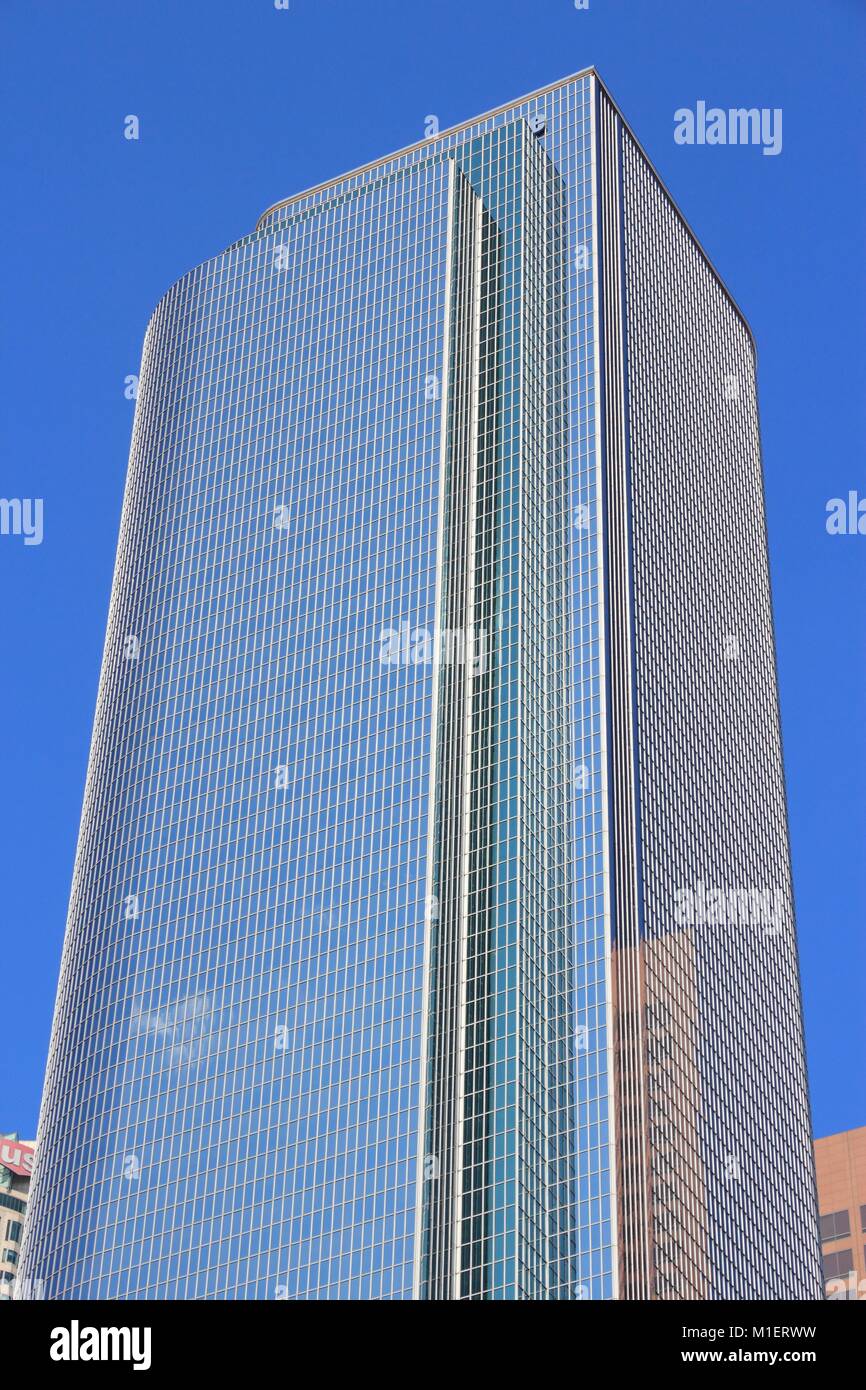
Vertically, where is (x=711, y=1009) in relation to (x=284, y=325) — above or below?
below

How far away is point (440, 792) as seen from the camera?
13812 centimetres

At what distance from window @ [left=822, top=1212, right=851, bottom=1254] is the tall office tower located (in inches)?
784

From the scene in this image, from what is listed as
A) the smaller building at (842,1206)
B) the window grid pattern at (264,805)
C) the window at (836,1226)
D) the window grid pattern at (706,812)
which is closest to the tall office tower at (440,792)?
the window grid pattern at (264,805)

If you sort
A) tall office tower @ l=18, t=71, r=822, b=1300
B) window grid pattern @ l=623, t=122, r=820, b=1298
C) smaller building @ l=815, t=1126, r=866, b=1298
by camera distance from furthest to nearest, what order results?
smaller building @ l=815, t=1126, r=866, b=1298
window grid pattern @ l=623, t=122, r=820, b=1298
tall office tower @ l=18, t=71, r=822, b=1300

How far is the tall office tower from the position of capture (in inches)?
4988

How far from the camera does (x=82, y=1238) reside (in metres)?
137

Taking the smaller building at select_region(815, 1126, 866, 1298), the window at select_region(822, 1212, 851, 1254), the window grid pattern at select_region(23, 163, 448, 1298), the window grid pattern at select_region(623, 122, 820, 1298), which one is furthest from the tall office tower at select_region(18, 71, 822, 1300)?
the window at select_region(822, 1212, 851, 1254)

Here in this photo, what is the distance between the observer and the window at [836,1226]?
181 m

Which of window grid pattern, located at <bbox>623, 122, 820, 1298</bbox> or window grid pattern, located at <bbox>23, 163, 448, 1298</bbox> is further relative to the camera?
window grid pattern, located at <bbox>623, 122, 820, 1298</bbox>

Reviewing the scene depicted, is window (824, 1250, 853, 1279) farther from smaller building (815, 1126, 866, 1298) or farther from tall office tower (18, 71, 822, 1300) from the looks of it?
tall office tower (18, 71, 822, 1300)
